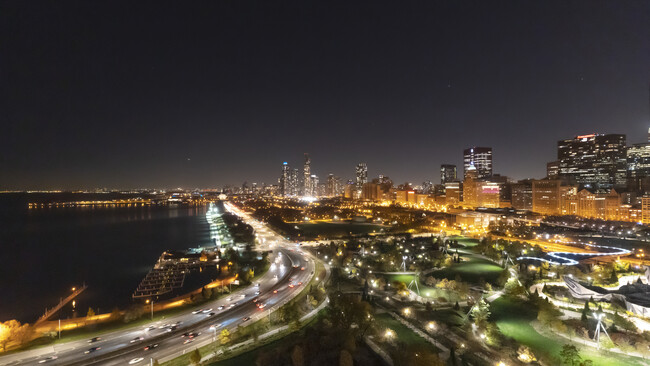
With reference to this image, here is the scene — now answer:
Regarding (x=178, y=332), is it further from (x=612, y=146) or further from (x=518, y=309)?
(x=612, y=146)

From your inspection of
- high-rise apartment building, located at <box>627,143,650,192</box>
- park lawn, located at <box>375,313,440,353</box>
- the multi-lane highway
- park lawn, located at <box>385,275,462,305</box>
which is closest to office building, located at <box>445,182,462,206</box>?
high-rise apartment building, located at <box>627,143,650,192</box>

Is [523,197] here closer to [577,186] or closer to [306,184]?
[577,186]

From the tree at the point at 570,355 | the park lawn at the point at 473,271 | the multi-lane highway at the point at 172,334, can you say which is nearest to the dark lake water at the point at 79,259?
the multi-lane highway at the point at 172,334

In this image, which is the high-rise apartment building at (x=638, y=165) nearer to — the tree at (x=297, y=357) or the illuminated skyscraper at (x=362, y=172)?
the tree at (x=297, y=357)

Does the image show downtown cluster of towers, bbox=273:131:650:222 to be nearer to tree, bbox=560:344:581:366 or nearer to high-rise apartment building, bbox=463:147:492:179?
high-rise apartment building, bbox=463:147:492:179

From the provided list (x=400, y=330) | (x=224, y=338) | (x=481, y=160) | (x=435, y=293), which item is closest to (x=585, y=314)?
(x=435, y=293)
